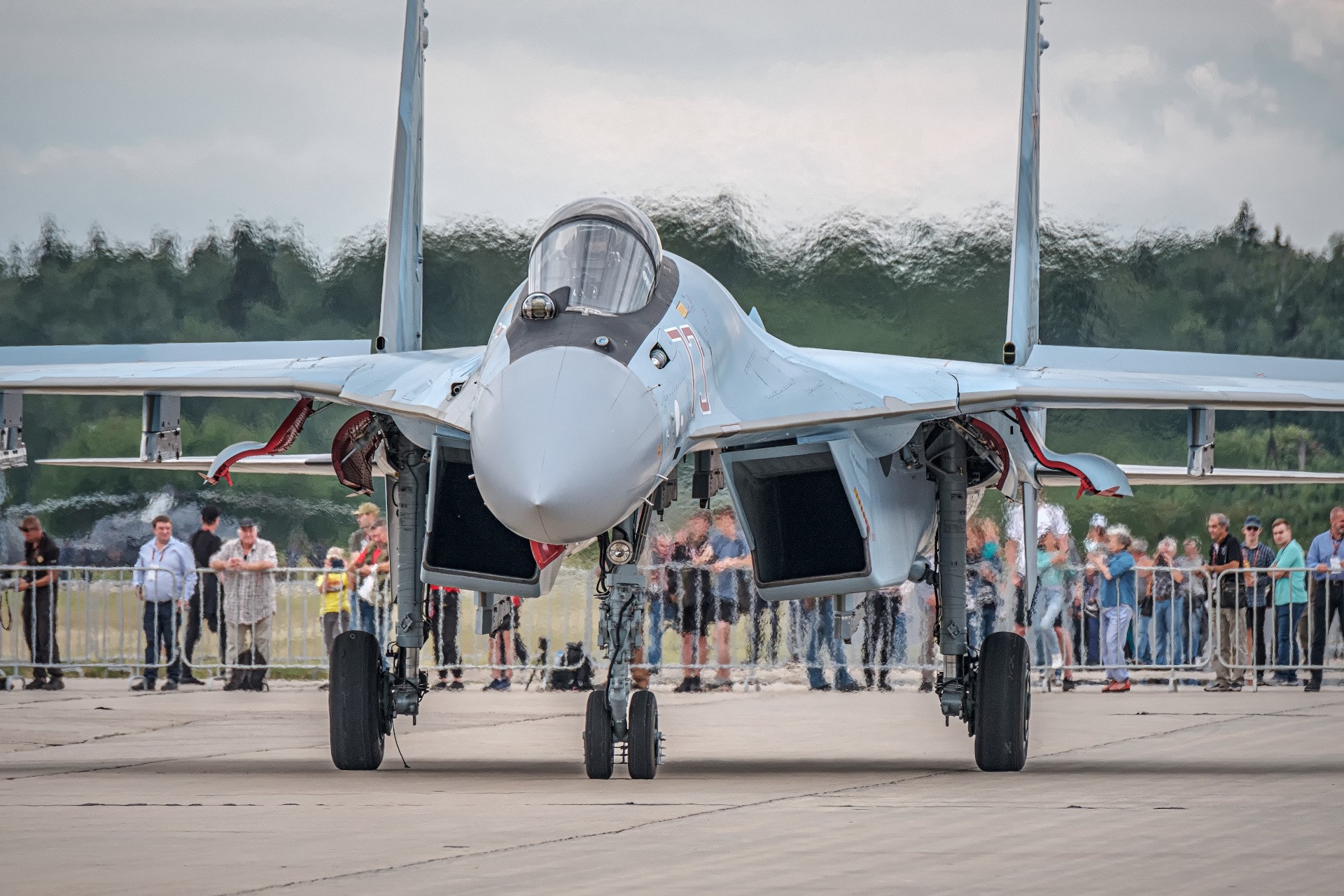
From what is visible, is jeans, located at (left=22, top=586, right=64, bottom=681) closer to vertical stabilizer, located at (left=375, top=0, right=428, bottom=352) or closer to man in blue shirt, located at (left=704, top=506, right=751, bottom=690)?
man in blue shirt, located at (left=704, top=506, right=751, bottom=690)

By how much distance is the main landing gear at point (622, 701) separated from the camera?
8.72 meters

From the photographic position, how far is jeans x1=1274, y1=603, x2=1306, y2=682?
1681 centimetres

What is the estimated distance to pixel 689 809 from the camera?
7484 mm

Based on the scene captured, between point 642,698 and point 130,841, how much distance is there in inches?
109

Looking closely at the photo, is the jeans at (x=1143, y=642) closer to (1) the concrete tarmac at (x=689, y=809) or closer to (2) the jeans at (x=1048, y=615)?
(2) the jeans at (x=1048, y=615)

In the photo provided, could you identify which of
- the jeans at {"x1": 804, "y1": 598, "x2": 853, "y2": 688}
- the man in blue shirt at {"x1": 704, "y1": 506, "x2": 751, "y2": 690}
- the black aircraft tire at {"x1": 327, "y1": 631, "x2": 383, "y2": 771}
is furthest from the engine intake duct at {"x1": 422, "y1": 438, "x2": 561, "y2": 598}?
the jeans at {"x1": 804, "y1": 598, "x2": 853, "y2": 688}

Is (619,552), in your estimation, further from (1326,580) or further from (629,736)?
(1326,580)

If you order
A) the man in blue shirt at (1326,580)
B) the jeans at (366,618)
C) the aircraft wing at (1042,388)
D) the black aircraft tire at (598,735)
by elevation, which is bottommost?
the black aircraft tire at (598,735)

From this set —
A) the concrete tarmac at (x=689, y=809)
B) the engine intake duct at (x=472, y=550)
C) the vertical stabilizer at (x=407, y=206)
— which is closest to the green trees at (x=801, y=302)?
the concrete tarmac at (x=689, y=809)

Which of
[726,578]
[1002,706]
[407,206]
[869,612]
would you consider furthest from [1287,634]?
[407,206]

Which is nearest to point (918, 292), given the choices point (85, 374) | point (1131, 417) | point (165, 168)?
point (1131, 417)

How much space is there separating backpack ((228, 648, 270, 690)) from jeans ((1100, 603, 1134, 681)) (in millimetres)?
7537

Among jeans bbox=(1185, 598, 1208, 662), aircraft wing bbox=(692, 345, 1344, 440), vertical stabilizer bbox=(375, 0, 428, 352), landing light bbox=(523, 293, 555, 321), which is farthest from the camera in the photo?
jeans bbox=(1185, 598, 1208, 662)

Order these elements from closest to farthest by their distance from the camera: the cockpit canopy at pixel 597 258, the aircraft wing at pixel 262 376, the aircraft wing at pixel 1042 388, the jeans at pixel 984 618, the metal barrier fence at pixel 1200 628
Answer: the cockpit canopy at pixel 597 258
the aircraft wing at pixel 1042 388
the aircraft wing at pixel 262 376
the metal barrier fence at pixel 1200 628
the jeans at pixel 984 618
